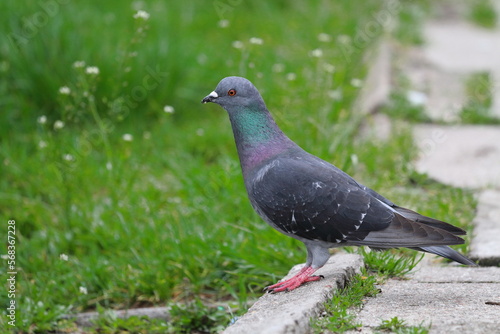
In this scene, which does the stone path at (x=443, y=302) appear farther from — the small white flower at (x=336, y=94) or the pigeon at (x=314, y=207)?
the small white flower at (x=336, y=94)

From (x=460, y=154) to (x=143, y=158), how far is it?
2195mm

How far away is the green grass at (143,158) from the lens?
3658 millimetres

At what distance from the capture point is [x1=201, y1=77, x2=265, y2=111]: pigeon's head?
3057 mm

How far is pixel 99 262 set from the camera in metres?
3.83

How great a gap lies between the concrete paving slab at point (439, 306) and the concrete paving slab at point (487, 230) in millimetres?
398

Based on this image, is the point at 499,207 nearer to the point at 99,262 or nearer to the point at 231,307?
the point at 231,307

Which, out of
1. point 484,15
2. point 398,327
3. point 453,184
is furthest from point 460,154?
point 484,15

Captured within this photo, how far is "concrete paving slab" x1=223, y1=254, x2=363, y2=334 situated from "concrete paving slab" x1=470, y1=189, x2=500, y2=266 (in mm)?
618

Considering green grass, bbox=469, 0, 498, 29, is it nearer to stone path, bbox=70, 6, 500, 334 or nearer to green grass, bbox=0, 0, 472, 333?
stone path, bbox=70, 6, 500, 334

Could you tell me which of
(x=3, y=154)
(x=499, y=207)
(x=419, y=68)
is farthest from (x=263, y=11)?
(x=499, y=207)

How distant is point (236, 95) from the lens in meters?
3.07

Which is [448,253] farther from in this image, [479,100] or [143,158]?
[479,100]

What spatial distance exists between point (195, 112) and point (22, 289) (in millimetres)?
2721

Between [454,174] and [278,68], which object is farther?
[278,68]
